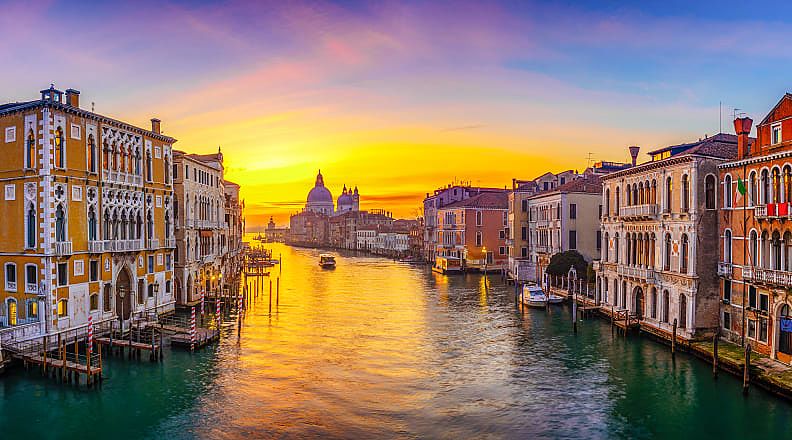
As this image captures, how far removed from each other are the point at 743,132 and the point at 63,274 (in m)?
25.6

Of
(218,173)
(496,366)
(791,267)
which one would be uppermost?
(218,173)

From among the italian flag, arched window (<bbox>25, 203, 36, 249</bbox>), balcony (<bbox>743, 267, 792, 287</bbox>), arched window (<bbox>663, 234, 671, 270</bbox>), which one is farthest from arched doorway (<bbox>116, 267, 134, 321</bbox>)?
the italian flag

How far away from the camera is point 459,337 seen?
27969 millimetres

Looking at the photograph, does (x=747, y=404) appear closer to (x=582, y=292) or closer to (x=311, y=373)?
(x=311, y=373)

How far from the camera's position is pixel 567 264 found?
40.3 m

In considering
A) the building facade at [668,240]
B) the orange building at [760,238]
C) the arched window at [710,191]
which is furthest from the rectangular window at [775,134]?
the arched window at [710,191]

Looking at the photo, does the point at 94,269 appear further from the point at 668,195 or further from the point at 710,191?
the point at 710,191

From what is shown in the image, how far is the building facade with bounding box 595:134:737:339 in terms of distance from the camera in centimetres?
2325

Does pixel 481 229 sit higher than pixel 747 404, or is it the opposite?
pixel 481 229

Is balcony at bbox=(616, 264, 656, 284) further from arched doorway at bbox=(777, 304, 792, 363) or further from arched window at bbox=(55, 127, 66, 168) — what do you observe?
arched window at bbox=(55, 127, 66, 168)

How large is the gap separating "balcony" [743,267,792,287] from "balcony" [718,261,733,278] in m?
1.52

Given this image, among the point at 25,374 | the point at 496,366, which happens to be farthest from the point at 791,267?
the point at 25,374

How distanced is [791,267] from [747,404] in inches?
191

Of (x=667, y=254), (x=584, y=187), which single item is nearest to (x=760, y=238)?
(x=667, y=254)
